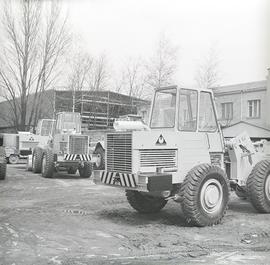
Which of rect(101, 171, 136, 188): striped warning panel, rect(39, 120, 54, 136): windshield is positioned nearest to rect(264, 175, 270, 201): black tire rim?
rect(101, 171, 136, 188): striped warning panel

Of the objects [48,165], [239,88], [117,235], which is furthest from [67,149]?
[239,88]

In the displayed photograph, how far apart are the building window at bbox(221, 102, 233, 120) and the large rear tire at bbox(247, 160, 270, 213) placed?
18003 mm

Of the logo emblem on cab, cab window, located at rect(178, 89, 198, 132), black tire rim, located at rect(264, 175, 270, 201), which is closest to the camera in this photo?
the logo emblem on cab

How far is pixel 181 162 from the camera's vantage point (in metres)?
7.93

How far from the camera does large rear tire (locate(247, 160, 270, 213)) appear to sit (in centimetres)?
868

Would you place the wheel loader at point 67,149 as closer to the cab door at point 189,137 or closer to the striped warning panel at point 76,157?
the striped warning panel at point 76,157

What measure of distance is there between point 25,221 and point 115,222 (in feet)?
5.16

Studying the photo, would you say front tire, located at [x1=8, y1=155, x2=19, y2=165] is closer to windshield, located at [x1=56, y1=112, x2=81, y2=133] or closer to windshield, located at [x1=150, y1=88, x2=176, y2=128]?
windshield, located at [x1=56, y1=112, x2=81, y2=133]

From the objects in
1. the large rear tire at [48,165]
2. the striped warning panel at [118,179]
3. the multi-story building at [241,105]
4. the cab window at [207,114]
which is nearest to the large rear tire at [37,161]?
the large rear tire at [48,165]

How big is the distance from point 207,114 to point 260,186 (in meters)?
1.70

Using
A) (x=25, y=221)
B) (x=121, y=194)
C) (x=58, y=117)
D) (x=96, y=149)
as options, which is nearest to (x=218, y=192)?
(x=25, y=221)

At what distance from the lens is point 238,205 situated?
10.3 metres

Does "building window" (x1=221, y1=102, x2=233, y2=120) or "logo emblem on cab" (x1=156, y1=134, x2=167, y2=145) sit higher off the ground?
"building window" (x1=221, y1=102, x2=233, y2=120)

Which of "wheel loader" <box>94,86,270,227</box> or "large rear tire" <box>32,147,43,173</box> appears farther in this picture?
"large rear tire" <box>32,147,43,173</box>
